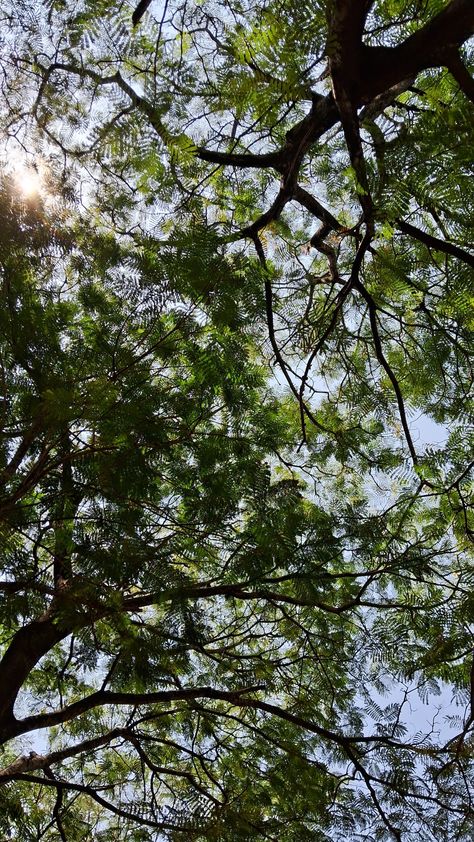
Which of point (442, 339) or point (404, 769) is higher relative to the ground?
→ point (442, 339)

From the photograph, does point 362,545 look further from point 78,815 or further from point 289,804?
point 78,815

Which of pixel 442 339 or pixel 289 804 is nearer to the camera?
pixel 289 804

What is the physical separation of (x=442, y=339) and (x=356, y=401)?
663 millimetres

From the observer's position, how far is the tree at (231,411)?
2072mm

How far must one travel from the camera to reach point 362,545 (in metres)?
3.37

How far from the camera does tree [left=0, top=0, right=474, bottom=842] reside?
81.6 inches

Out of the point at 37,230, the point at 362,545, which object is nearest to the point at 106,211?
the point at 37,230

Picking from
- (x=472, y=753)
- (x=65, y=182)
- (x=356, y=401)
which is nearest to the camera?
(x=472, y=753)

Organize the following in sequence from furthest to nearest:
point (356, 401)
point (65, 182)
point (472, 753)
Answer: point (356, 401), point (65, 182), point (472, 753)

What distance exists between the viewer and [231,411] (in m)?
3.43

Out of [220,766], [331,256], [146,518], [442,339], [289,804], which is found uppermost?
[331,256]

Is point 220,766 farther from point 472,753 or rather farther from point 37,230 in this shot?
point 37,230

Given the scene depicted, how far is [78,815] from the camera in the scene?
4.18 metres

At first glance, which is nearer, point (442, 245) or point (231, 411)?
point (442, 245)
